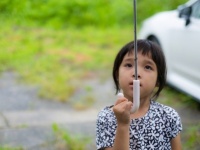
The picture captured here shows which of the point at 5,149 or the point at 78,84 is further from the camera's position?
the point at 78,84

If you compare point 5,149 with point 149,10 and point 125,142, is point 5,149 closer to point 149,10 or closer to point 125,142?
point 125,142

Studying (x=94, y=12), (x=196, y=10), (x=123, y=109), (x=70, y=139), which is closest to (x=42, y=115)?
(x=70, y=139)

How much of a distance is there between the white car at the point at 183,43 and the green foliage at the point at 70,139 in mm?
Result: 1424

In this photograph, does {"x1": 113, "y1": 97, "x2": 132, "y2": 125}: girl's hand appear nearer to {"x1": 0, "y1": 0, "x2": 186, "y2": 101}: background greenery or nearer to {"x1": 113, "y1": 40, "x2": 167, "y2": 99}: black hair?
{"x1": 113, "y1": 40, "x2": 167, "y2": 99}: black hair

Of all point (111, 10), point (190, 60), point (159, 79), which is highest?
point (159, 79)

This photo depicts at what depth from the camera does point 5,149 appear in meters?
3.76

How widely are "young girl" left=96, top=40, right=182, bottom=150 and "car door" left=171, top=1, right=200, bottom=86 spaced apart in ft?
8.05

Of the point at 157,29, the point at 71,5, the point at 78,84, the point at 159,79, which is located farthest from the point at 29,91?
the point at 71,5

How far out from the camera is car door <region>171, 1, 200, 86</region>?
471cm

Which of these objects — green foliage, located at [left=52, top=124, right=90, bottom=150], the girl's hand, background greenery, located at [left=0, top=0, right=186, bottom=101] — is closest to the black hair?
the girl's hand

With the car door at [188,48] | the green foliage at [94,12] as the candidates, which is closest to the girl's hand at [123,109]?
the car door at [188,48]

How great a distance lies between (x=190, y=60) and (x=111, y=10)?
250 inches

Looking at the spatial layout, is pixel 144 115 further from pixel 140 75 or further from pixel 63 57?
pixel 63 57

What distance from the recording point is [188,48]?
4.86 metres
